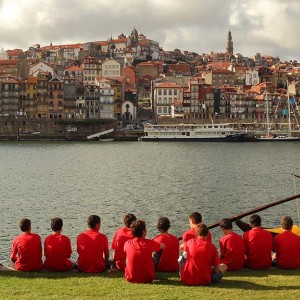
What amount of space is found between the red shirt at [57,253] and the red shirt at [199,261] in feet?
6.40

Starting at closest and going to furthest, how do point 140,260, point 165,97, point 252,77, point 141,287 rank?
point 141,287, point 140,260, point 165,97, point 252,77

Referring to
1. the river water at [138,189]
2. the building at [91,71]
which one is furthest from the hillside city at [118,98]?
the river water at [138,189]

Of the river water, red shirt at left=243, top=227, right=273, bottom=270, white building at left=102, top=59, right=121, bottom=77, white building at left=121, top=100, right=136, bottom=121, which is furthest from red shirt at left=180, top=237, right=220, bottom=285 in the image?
white building at left=102, top=59, right=121, bottom=77

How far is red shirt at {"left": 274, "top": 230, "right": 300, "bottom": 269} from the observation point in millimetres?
9500

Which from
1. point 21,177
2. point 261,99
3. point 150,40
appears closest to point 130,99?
point 261,99

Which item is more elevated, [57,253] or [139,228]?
[139,228]

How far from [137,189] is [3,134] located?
238ft

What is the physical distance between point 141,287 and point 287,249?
2.53 meters

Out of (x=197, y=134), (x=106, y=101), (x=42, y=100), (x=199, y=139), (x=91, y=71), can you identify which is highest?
(x=91, y=71)

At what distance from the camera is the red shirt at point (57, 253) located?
9.38 m

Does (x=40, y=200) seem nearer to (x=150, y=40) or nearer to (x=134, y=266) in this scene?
(x=134, y=266)

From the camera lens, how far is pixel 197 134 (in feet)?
323

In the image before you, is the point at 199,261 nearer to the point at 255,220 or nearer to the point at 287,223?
the point at 255,220

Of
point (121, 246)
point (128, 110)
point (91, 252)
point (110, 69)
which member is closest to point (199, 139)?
point (128, 110)
